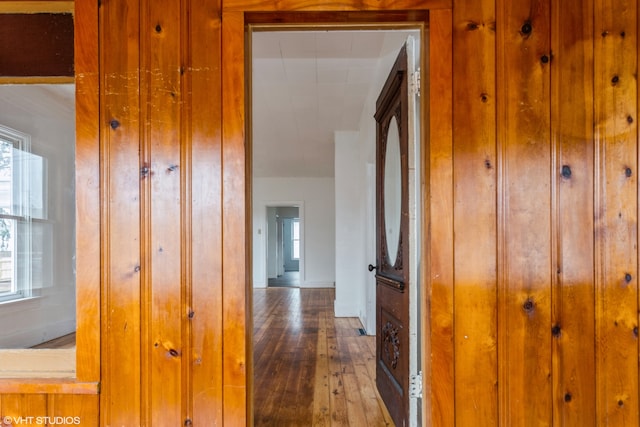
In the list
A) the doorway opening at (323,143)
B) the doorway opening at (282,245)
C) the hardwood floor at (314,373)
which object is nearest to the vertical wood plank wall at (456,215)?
the doorway opening at (323,143)

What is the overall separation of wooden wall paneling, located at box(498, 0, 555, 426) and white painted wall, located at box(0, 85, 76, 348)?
5.63 feet

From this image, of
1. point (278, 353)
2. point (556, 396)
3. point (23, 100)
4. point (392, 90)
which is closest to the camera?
point (556, 396)

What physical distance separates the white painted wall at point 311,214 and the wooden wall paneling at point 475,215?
8.36 metres

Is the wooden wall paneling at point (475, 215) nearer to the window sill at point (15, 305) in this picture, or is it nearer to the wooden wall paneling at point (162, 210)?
the wooden wall paneling at point (162, 210)

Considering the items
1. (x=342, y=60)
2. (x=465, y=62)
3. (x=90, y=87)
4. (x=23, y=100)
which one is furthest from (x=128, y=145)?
(x=342, y=60)

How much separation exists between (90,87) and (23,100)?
0.64 meters

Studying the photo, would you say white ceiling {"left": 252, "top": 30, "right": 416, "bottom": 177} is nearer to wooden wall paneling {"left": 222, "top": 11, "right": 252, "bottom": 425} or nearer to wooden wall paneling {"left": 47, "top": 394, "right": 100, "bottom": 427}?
wooden wall paneling {"left": 222, "top": 11, "right": 252, "bottom": 425}

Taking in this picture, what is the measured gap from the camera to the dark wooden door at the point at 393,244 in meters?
2.11

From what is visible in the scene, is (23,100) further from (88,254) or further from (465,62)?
(465,62)

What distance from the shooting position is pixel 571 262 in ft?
4.72

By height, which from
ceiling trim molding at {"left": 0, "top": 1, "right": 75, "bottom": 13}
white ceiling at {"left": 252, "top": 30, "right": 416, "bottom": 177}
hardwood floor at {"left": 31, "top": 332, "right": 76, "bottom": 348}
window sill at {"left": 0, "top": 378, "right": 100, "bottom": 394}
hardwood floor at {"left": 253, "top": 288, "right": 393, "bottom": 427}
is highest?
white ceiling at {"left": 252, "top": 30, "right": 416, "bottom": 177}

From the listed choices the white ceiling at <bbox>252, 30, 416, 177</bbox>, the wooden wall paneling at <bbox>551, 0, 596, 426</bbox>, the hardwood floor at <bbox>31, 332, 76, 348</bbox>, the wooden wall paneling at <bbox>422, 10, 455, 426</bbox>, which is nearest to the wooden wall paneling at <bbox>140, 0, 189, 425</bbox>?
the hardwood floor at <bbox>31, 332, 76, 348</bbox>

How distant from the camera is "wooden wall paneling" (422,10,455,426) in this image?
1438 mm

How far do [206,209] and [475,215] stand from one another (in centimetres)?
105
